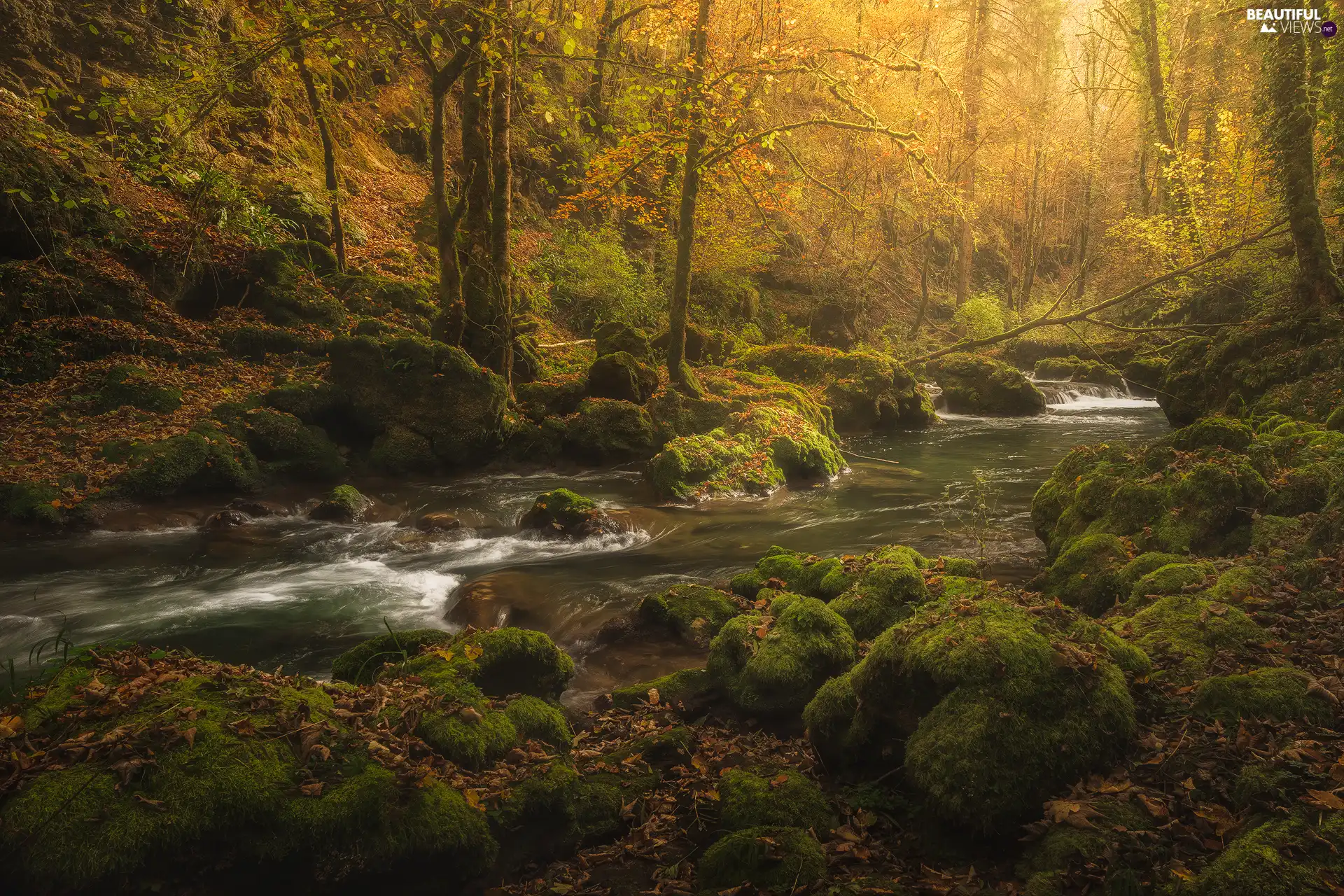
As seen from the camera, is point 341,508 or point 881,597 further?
point 341,508

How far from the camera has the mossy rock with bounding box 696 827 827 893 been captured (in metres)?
3.25

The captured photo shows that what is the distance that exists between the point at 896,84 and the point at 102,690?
3329 centimetres

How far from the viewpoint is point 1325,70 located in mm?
12750

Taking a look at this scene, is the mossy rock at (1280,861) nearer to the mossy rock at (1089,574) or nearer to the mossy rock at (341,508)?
the mossy rock at (1089,574)

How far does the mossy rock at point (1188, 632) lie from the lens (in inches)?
171

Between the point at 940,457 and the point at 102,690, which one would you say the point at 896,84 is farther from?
the point at 102,690

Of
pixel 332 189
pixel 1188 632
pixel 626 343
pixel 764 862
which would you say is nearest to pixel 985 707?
pixel 764 862

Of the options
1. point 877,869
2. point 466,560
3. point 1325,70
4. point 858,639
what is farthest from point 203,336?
point 1325,70

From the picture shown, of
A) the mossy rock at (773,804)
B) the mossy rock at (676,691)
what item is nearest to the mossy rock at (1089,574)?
the mossy rock at (676,691)

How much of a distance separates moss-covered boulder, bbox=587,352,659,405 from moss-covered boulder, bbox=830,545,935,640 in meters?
9.23

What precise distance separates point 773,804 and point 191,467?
10521 millimetres

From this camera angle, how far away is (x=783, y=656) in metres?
5.27

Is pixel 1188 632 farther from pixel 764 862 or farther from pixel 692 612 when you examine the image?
pixel 692 612

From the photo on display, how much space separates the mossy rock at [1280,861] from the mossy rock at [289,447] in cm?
1244
